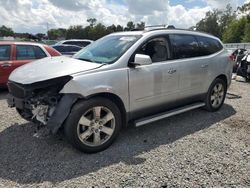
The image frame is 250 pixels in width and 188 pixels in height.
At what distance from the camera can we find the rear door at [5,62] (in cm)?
663

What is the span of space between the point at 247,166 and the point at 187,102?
1815 mm

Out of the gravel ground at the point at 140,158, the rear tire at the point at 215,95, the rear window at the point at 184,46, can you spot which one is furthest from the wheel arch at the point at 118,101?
the rear tire at the point at 215,95

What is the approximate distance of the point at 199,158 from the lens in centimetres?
350

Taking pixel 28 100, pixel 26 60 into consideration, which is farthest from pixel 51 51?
pixel 28 100

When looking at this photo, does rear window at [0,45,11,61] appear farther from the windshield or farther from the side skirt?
the side skirt

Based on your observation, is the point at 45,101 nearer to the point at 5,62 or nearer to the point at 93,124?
the point at 93,124

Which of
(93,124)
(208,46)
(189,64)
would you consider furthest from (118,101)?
(208,46)

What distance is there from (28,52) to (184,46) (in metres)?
4.54

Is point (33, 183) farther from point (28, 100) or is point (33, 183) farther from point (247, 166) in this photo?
point (247, 166)

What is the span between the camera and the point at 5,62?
21.9 ft

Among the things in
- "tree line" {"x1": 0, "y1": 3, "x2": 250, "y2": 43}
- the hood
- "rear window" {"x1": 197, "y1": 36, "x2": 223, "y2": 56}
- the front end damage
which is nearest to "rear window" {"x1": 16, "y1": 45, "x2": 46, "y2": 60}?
the hood

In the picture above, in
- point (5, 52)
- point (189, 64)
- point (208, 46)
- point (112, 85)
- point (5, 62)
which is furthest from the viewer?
point (5, 52)

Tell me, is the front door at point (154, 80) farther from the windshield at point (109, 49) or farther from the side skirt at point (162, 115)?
the windshield at point (109, 49)

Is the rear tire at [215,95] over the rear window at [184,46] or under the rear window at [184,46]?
under
